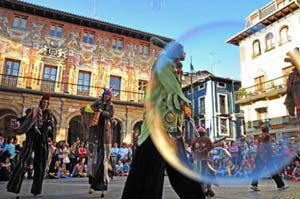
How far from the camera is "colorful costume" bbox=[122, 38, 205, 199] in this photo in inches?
112

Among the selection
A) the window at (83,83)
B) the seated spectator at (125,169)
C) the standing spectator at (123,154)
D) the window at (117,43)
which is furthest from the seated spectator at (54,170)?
the window at (117,43)

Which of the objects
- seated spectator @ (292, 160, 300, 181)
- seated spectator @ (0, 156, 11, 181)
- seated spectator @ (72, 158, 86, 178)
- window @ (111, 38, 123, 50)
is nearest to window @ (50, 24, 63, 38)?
window @ (111, 38, 123, 50)

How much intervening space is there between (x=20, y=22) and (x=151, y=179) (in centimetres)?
2255

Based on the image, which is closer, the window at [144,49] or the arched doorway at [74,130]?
the arched doorway at [74,130]

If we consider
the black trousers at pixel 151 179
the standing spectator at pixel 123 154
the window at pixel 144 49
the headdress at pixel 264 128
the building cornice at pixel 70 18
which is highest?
the building cornice at pixel 70 18

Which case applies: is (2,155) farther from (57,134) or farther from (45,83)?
(45,83)

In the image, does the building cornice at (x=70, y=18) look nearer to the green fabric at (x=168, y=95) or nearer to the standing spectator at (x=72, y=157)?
the standing spectator at (x=72, y=157)

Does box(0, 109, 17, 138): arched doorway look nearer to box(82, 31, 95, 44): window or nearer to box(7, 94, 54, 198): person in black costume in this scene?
box(82, 31, 95, 44): window

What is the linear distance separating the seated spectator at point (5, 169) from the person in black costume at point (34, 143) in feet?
19.7

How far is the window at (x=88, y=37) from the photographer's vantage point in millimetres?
23422

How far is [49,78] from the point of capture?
21656 millimetres

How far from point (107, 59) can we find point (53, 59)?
4.72 m

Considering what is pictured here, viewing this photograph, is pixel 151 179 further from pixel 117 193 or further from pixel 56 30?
pixel 56 30

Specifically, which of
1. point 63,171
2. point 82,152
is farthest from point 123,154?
point 63,171
